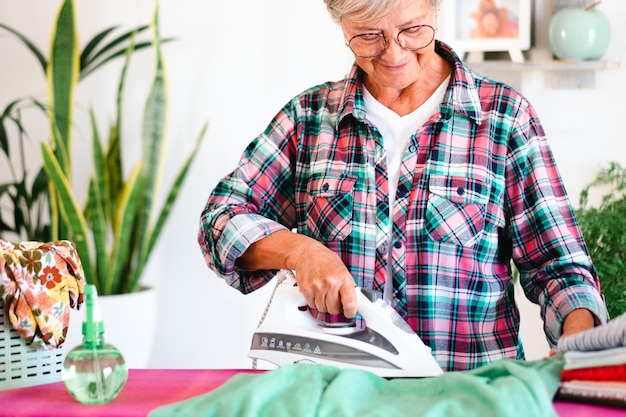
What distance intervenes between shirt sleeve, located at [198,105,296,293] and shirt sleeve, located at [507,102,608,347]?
495 mm

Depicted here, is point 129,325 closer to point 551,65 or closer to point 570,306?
point 551,65

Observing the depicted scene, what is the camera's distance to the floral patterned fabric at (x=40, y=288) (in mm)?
1407

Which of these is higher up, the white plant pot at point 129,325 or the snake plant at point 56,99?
the snake plant at point 56,99

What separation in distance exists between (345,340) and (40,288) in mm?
538

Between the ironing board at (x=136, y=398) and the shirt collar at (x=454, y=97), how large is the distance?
2.07 feet

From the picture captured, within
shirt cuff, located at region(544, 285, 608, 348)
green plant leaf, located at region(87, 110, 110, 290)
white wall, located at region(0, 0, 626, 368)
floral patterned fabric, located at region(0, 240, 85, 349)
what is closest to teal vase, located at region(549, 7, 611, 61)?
white wall, located at region(0, 0, 626, 368)

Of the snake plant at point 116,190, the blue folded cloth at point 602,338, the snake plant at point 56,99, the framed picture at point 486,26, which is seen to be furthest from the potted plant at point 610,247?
the snake plant at point 56,99

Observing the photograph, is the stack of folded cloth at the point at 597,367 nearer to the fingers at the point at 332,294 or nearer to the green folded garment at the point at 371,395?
the green folded garment at the point at 371,395

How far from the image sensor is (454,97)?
1.71 m

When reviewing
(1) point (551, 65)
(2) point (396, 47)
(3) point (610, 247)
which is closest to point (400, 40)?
(2) point (396, 47)

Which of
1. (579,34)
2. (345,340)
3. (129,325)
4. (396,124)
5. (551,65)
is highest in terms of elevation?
(579,34)

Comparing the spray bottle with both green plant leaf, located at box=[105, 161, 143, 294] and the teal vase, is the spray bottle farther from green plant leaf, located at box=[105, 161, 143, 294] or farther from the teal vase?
the teal vase

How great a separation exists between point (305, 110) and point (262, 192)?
0.21m

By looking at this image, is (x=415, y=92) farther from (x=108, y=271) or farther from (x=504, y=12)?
(x=108, y=271)
